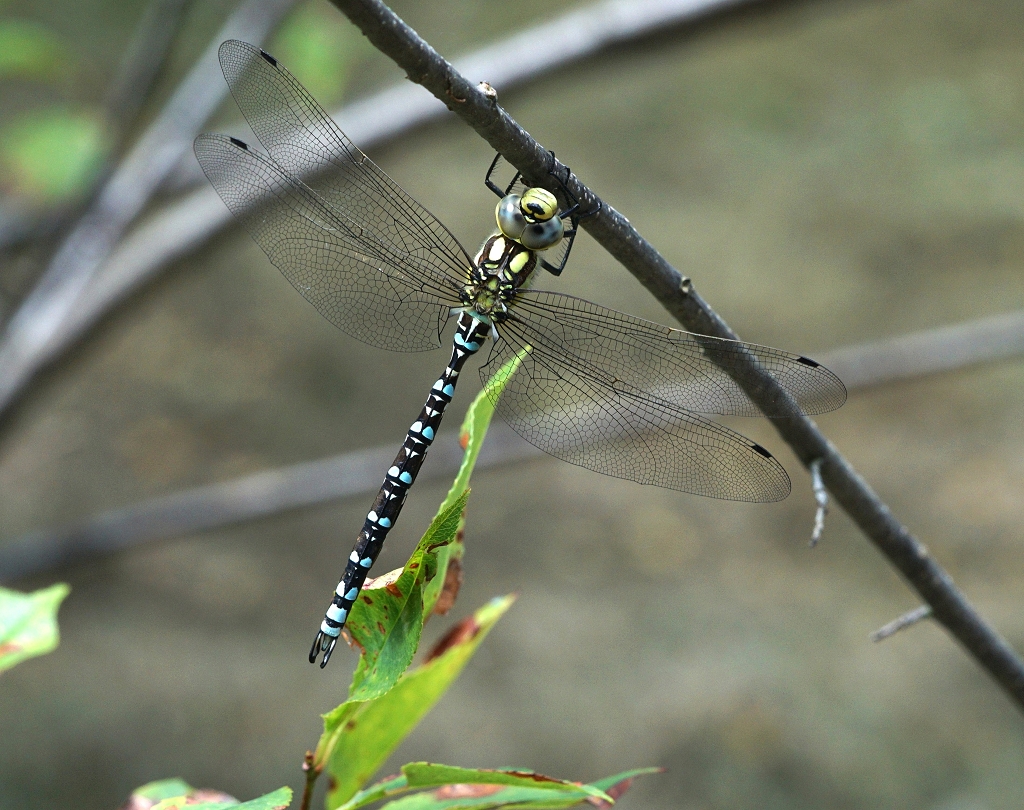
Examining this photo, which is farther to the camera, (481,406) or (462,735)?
(462,735)

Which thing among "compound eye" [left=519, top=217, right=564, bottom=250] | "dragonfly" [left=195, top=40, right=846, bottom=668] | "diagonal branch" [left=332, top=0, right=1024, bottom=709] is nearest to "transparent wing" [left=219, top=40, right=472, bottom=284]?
"dragonfly" [left=195, top=40, right=846, bottom=668]

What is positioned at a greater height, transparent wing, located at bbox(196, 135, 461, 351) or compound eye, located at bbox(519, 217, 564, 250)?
transparent wing, located at bbox(196, 135, 461, 351)

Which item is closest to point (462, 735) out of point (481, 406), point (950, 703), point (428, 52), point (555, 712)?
point (555, 712)

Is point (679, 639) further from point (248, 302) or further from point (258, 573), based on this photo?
point (248, 302)

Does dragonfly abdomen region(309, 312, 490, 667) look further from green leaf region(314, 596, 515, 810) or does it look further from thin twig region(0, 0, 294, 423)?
thin twig region(0, 0, 294, 423)

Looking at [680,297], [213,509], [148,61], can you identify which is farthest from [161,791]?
[148,61]
